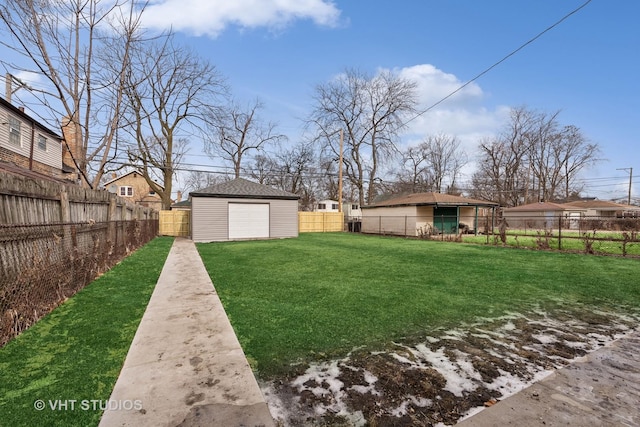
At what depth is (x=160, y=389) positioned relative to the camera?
2.17m

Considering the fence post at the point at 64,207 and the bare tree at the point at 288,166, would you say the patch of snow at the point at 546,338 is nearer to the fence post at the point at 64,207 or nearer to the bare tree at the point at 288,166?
the fence post at the point at 64,207

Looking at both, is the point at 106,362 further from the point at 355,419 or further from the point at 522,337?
the point at 522,337

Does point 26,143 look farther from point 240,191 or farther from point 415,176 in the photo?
point 415,176

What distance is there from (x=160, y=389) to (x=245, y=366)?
0.64m

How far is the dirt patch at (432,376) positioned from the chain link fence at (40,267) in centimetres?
288

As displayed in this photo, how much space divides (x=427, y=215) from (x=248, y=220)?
1105 centimetres

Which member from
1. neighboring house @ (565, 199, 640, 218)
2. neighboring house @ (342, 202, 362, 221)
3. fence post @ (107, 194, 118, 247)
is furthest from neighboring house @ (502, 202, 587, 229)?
fence post @ (107, 194, 118, 247)

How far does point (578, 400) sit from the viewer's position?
6.77 ft

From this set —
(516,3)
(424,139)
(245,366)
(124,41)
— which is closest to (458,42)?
(516,3)

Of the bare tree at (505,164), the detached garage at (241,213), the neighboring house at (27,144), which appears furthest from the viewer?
the bare tree at (505,164)

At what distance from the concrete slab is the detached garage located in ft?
47.8

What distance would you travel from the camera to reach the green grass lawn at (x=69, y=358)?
1.89m

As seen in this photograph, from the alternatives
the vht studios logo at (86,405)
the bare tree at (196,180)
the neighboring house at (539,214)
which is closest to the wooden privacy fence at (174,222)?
the vht studios logo at (86,405)

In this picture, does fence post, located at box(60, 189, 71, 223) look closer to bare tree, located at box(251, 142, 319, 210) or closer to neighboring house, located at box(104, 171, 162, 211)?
bare tree, located at box(251, 142, 319, 210)
